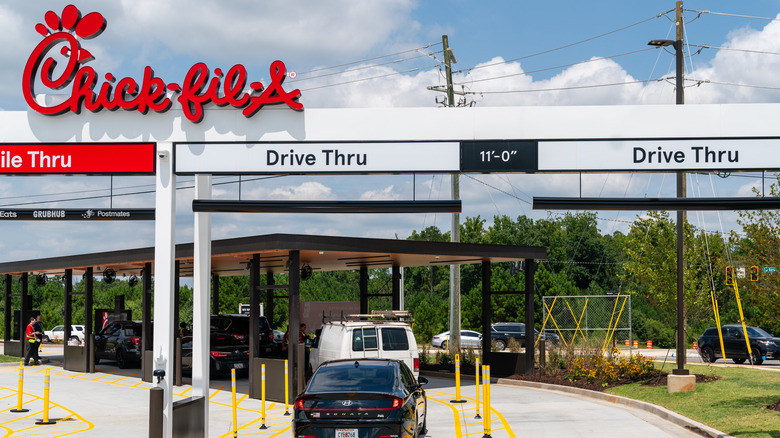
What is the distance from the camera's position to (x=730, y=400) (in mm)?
18172

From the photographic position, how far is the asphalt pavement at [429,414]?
16.1 m

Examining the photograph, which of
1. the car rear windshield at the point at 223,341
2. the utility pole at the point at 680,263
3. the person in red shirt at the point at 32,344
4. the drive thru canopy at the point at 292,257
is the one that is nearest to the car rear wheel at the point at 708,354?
the drive thru canopy at the point at 292,257

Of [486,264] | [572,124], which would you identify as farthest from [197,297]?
[486,264]

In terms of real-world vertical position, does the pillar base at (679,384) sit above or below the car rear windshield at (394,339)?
below

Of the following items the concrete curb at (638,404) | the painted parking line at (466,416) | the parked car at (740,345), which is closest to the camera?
the concrete curb at (638,404)

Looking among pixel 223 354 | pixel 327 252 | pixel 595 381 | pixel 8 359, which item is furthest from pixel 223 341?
pixel 8 359

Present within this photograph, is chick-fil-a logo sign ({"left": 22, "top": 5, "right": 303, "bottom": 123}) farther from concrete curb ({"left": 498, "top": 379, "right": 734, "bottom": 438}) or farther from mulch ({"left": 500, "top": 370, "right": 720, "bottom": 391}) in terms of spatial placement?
mulch ({"left": 500, "top": 370, "right": 720, "bottom": 391})

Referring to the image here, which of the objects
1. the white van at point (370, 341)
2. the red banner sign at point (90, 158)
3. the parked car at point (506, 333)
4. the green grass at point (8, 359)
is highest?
the red banner sign at point (90, 158)

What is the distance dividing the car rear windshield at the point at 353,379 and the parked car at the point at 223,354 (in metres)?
12.8

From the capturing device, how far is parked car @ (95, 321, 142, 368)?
30.2 m

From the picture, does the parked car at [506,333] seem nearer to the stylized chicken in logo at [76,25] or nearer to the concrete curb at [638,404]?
the concrete curb at [638,404]

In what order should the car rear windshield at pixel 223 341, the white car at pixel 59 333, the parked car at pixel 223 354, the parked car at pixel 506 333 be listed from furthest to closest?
the white car at pixel 59 333, the parked car at pixel 506 333, the car rear windshield at pixel 223 341, the parked car at pixel 223 354

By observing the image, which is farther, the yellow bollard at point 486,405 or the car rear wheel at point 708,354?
the car rear wheel at point 708,354

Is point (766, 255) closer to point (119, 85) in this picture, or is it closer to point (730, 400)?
point (730, 400)
